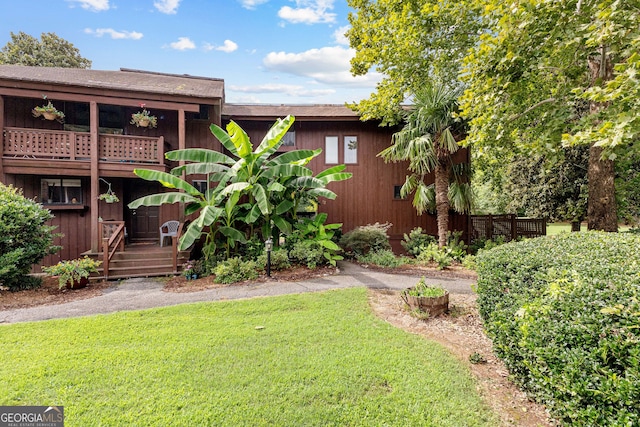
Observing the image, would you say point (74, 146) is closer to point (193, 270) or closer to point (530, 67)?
point (193, 270)

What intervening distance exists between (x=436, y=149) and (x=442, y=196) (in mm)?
1679

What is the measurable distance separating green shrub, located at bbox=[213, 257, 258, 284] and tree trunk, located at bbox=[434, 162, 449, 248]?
6720 mm

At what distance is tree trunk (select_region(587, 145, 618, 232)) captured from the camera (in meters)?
6.87

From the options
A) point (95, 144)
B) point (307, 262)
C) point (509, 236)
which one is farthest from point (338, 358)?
point (509, 236)

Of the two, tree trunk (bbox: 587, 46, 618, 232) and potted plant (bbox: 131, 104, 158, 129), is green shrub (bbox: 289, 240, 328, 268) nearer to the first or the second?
potted plant (bbox: 131, 104, 158, 129)

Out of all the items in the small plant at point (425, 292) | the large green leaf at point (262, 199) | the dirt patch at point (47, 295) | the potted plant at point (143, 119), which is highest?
the potted plant at point (143, 119)

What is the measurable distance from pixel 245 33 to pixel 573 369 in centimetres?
1448

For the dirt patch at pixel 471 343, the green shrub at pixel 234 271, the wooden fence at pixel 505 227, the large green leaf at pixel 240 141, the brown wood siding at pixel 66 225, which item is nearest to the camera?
the dirt patch at pixel 471 343

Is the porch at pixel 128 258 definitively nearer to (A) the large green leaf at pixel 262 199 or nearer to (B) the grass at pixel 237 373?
(A) the large green leaf at pixel 262 199

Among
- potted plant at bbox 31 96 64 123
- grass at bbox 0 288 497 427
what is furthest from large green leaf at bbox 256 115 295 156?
potted plant at bbox 31 96 64 123

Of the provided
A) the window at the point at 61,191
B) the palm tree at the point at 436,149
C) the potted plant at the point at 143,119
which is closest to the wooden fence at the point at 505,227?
the palm tree at the point at 436,149

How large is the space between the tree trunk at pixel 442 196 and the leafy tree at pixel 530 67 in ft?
7.10

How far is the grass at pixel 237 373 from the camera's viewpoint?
255 centimetres

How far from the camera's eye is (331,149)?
40.1 ft
